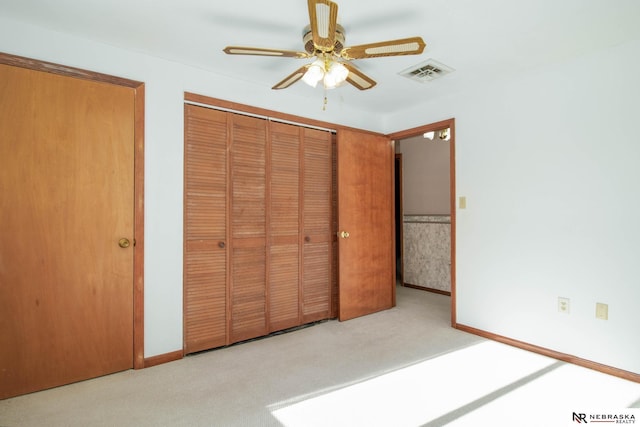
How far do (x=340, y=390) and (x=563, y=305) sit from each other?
6.23 ft

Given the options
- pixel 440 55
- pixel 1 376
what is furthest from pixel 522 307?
pixel 1 376

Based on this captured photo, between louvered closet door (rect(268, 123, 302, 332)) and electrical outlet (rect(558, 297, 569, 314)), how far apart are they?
223 centimetres

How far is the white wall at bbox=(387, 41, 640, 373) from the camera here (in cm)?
226

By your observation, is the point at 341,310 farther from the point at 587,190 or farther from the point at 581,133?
the point at 581,133

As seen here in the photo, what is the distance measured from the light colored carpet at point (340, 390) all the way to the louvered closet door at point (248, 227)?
0.26 meters

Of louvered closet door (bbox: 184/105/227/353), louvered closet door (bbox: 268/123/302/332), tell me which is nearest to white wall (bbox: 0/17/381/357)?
louvered closet door (bbox: 184/105/227/353)

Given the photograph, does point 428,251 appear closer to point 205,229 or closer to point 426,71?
point 426,71

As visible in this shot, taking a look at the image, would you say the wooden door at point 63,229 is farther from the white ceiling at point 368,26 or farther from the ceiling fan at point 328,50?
the ceiling fan at point 328,50

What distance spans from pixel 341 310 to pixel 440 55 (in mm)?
2524

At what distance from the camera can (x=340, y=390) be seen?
2.04 meters

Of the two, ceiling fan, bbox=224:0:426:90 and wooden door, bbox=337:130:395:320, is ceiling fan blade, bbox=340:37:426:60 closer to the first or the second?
ceiling fan, bbox=224:0:426:90

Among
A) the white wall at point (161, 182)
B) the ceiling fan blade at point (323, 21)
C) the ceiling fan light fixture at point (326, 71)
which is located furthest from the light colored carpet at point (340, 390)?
the ceiling fan blade at point (323, 21)

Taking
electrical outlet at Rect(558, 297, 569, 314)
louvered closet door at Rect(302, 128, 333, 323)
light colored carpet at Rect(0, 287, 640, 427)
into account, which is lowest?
light colored carpet at Rect(0, 287, 640, 427)

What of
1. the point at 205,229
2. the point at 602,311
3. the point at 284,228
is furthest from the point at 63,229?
the point at 602,311
